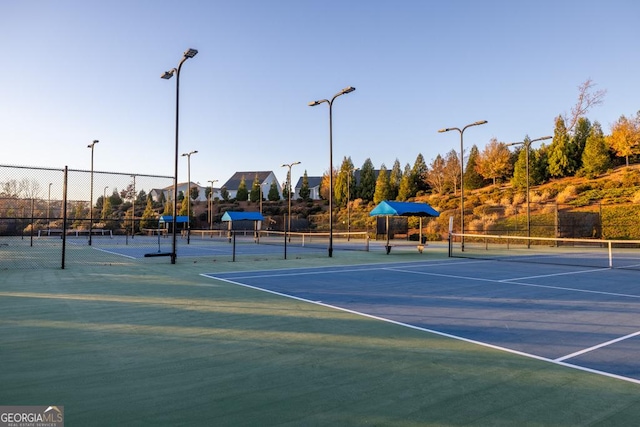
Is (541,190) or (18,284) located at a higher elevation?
(541,190)

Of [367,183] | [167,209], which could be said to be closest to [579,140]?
[367,183]

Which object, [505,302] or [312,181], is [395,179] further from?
[505,302]

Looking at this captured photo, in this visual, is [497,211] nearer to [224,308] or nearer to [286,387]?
[224,308]

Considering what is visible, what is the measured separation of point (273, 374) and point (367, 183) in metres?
63.4

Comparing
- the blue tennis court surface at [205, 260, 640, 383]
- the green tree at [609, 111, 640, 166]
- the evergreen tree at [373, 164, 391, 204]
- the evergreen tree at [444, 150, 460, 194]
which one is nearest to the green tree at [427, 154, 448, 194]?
the evergreen tree at [444, 150, 460, 194]

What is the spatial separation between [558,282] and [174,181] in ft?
42.6

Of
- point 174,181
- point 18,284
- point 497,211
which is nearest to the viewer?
point 18,284

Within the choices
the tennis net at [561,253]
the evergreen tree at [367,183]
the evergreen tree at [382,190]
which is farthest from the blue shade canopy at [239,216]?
the evergreen tree at [367,183]

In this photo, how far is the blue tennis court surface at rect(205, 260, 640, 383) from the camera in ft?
17.4

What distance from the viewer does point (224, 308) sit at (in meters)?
7.61

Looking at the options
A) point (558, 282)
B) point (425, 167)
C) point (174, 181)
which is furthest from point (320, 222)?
point (558, 282)

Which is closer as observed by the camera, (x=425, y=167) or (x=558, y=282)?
(x=558, y=282)

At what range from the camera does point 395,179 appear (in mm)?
65000

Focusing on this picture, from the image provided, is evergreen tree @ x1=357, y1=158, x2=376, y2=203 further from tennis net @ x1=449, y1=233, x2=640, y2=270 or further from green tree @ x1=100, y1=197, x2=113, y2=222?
green tree @ x1=100, y1=197, x2=113, y2=222
